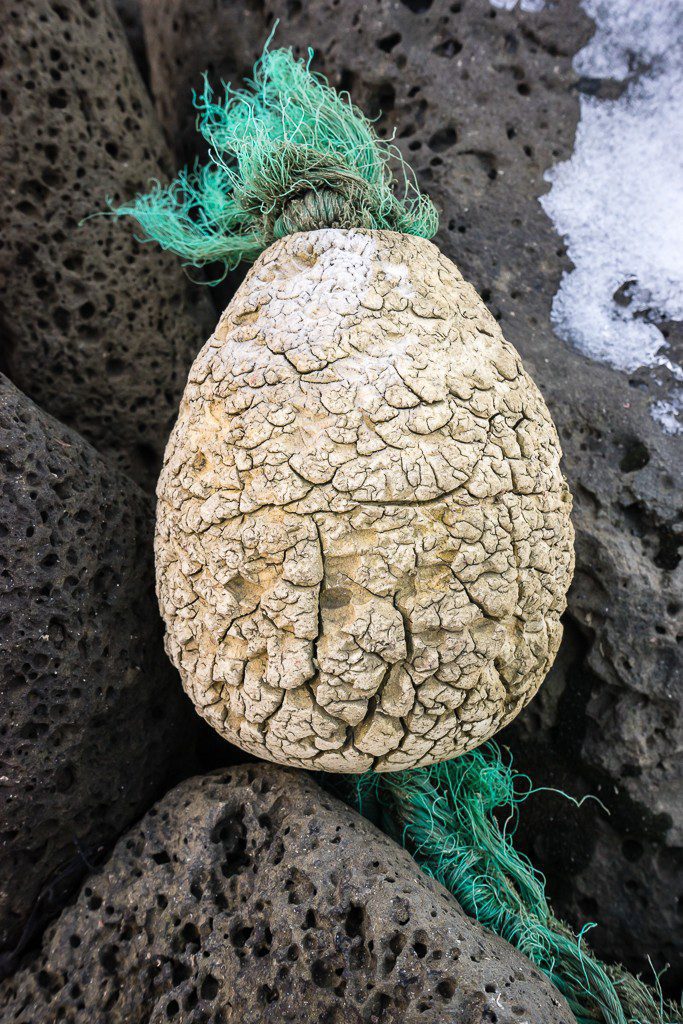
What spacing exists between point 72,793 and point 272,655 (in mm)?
585

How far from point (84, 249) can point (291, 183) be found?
593mm

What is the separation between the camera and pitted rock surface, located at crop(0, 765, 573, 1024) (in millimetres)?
1295

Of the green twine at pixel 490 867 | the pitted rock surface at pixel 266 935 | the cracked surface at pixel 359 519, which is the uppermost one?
the cracked surface at pixel 359 519

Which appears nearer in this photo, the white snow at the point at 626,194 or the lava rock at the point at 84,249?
the lava rock at the point at 84,249

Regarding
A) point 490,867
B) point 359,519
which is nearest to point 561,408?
point 359,519

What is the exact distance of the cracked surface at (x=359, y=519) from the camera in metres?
1.31

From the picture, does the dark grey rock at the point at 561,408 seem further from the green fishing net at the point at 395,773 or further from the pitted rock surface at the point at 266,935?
the pitted rock surface at the point at 266,935

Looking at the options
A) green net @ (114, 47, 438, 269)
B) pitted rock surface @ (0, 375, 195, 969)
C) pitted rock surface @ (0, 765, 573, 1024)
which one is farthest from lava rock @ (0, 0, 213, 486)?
pitted rock surface @ (0, 765, 573, 1024)

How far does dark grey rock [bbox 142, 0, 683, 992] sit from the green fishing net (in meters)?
0.11

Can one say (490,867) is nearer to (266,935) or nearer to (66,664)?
(266,935)

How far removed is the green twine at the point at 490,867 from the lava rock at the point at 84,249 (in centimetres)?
101

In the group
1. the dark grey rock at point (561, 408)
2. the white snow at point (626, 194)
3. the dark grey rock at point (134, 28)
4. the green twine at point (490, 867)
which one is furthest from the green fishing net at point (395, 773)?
the dark grey rock at point (134, 28)

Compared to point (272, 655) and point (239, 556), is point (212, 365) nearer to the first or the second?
point (239, 556)

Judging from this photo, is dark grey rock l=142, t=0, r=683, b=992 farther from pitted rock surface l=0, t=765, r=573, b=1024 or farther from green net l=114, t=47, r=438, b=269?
pitted rock surface l=0, t=765, r=573, b=1024
